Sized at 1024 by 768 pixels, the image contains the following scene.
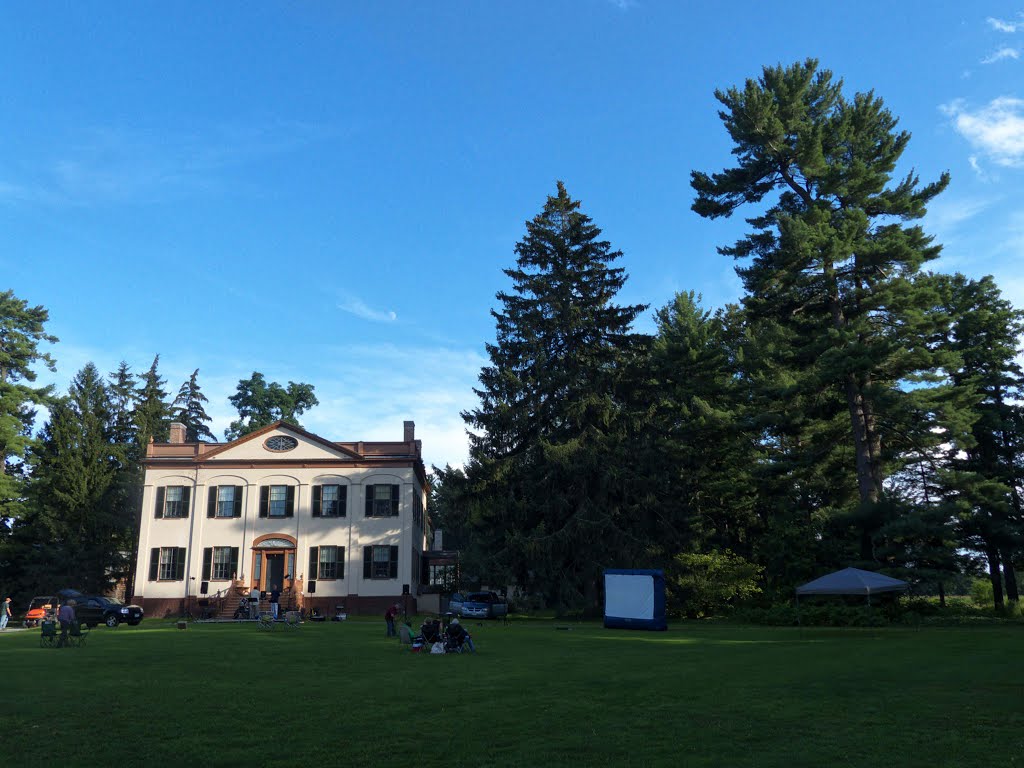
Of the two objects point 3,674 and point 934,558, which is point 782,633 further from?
point 3,674

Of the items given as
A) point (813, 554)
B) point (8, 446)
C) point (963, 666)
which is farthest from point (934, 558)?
point (8, 446)

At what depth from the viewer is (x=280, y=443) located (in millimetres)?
46375

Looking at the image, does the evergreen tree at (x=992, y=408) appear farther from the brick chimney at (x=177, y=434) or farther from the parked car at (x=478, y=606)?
the brick chimney at (x=177, y=434)

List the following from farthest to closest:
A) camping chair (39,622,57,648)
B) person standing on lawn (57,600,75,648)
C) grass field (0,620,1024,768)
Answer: camping chair (39,622,57,648)
person standing on lawn (57,600,75,648)
grass field (0,620,1024,768)

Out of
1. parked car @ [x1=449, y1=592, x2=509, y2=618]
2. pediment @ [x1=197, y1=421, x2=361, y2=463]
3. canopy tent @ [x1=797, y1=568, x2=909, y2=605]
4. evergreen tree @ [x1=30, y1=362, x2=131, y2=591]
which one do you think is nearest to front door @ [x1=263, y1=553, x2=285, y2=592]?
pediment @ [x1=197, y1=421, x2=361, y2=463]

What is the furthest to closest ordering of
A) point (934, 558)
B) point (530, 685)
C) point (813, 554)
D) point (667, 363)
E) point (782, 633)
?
1. point (667, 363)
2. point (813, 554)
3. point (934, 558)
4. point (782, 633)
5. point (530, 685)

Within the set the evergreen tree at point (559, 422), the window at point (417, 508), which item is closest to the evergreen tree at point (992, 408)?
the evergreen tree at point (559, 422)

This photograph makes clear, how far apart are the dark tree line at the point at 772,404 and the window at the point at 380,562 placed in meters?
4.80

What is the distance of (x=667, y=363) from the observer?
45.8 metres

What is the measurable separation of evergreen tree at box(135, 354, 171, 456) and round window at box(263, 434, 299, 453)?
494 inches

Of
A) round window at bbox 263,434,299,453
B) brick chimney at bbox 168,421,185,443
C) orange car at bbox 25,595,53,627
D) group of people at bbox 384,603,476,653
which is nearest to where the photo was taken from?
group of people at bbox 384,603,476,653

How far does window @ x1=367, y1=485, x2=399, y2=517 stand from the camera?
4531 centimetres

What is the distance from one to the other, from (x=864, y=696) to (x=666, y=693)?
3020 mm

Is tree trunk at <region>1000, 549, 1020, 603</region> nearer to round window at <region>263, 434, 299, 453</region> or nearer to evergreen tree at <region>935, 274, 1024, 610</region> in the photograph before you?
evergreen tree at <region>935, 274, 1024, 610</region>
